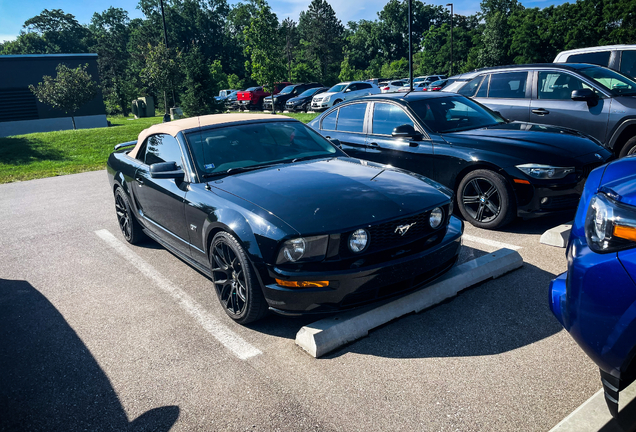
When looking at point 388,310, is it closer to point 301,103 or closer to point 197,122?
point 197,122

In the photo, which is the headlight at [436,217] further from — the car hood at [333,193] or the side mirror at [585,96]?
the side mirror at [585,96]

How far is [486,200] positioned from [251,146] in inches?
108

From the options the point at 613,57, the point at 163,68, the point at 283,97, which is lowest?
the point at 283,97

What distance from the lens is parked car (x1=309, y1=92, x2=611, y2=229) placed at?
503 cm

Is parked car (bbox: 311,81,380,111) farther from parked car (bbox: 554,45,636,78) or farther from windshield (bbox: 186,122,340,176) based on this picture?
windshield (bbox: 186,122,340,176)

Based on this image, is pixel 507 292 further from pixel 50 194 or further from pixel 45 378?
pixel 50 194

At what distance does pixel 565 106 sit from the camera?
7.20 meters

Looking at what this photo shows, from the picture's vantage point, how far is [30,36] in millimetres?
92938

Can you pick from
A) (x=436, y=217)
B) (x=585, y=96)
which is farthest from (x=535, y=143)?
(x=436, y=217)

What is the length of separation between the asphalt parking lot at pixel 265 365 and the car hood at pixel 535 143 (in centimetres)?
104

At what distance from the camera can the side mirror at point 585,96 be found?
6.81 metres

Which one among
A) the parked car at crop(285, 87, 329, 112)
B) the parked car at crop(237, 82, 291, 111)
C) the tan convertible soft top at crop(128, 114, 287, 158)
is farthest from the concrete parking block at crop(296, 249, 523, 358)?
the parked car at crop(237, 82, 291, 111)

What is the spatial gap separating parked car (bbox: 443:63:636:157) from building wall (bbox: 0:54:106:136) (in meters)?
27.7

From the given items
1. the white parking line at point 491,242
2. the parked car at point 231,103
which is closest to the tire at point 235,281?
the white parking line at point 491,242
